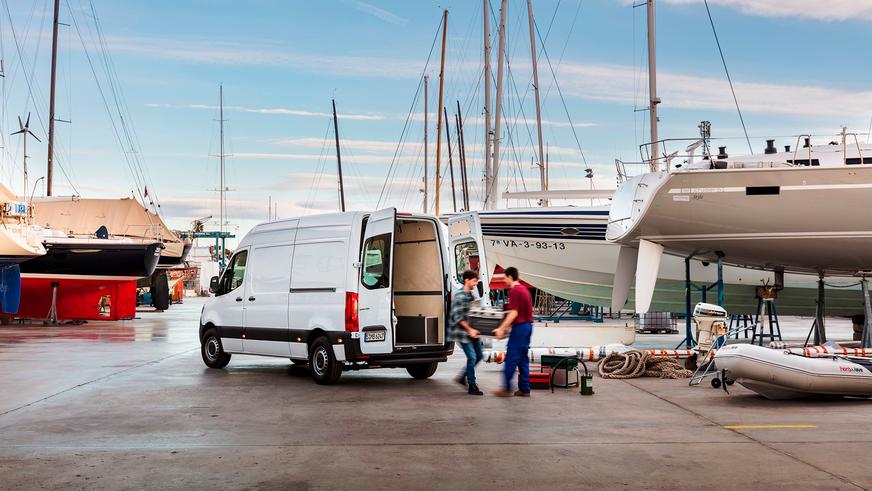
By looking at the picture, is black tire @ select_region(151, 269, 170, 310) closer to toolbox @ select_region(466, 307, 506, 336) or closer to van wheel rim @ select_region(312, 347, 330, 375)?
van wheel rim @ select_region(312, 347, 330, 375)

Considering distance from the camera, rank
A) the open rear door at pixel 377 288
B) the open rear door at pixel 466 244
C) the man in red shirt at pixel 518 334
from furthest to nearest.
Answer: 1. the open rear door at pixel 466 244
2. the open rear door at pixel 377 288
3. the man in red shirt at pixel 518 334

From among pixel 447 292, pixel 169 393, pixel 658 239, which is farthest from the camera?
pixel 658 239

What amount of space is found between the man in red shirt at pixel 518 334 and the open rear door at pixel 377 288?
171 cm

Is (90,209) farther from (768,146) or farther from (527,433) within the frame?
(527,433)

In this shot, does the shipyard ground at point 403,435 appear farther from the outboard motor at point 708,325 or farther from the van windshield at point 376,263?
the outboard motor at point 708,325

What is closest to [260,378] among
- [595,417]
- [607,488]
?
[595,417]

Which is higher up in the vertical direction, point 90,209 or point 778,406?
point 90,209

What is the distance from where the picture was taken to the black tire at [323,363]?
12.2m

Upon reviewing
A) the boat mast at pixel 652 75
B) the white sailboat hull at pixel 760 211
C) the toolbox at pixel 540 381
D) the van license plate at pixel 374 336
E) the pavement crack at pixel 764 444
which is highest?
the boat mast at pixel 652 75

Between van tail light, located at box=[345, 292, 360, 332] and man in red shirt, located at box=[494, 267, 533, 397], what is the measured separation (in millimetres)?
2043

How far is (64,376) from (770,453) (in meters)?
10.4

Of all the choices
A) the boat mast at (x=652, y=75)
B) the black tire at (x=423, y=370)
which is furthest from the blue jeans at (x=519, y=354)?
the boat mast at (x=652, y=75)

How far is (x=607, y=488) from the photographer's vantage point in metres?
5.97

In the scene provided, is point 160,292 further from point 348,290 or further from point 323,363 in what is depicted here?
point 348,290
